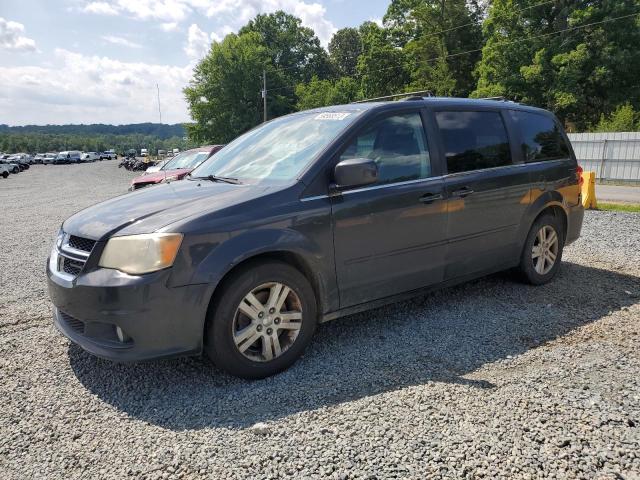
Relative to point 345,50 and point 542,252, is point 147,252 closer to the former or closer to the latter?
point 542,252

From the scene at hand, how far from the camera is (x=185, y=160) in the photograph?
13.9 meters

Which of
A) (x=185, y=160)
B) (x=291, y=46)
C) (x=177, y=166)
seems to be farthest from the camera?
(x=291, y=46)

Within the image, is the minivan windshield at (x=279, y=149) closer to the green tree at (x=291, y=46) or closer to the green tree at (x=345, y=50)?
the green tree at (x=291, y=46)

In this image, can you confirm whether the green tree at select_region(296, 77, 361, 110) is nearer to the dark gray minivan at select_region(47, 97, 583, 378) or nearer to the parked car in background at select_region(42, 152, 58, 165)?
the parked car in background at select_region(42, 152, 58, 165)

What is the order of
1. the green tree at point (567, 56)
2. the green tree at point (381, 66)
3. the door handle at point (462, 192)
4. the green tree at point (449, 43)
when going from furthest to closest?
the green tree at point (381, 66), the green tree at point (449, 43), the green tree at point (567, 56), the door handle at point (462, 192)

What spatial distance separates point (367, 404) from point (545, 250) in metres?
3.24

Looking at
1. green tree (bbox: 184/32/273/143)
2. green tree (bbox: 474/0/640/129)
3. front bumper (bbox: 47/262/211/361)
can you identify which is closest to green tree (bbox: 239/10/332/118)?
green tree (bbox: 184/32/273/143)

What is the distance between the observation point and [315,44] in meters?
74.9

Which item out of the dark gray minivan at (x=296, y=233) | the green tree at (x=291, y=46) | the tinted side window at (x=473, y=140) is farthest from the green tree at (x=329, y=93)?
the dark gray minivan at (x=296, y=233)

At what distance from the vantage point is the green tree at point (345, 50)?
7700 cm

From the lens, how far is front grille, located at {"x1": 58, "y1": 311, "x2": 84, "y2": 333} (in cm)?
317

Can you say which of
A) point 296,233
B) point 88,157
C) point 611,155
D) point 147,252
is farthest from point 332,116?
point 88,157

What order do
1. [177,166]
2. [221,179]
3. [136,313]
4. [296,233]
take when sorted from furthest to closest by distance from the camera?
1. [177,166]
2. [221,179]
3. [296,233]
4. [136,313]

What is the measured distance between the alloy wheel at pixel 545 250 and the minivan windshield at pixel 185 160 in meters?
10.0
